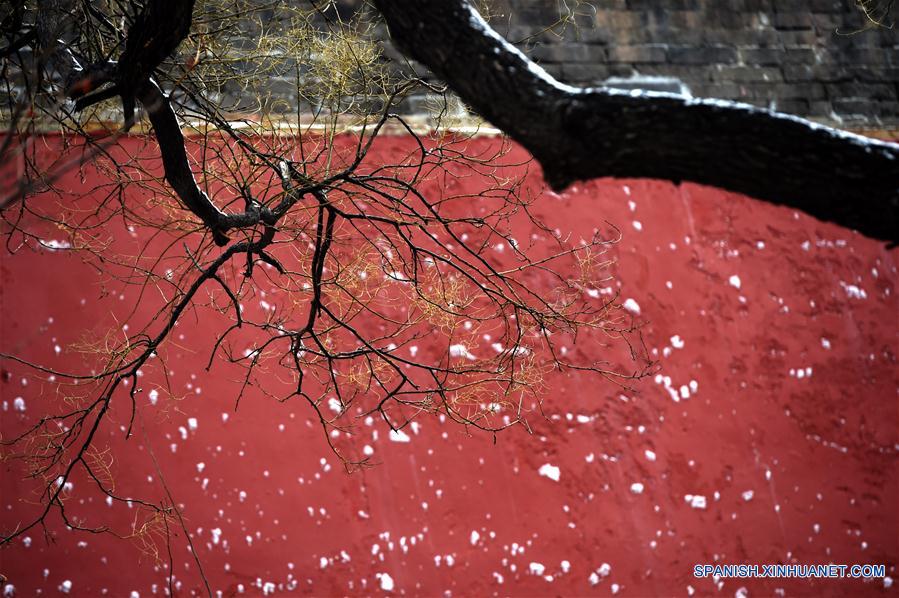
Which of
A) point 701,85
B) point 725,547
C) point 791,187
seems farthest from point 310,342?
point 791,187

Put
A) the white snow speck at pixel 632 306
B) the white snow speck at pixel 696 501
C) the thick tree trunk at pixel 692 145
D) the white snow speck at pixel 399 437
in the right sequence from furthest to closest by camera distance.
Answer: the white snow speck at pixel 632 306 → the white snow speck at pixel 696 501 → the white snow speck at pixel 399 437 → the thick tree trunk at pixel 692 145

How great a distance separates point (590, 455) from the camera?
15.7 ft

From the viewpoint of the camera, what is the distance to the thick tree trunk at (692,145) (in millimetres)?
1890

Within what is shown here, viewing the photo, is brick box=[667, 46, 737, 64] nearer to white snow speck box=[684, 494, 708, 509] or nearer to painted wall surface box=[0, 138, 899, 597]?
painted wall surface box=[0, 138, 899, 597]

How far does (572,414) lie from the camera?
15.7 feet

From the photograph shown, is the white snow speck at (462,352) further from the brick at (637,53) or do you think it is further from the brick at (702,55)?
the brick at (702,55)

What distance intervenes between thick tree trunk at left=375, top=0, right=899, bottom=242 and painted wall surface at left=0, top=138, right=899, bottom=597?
2.74 meters

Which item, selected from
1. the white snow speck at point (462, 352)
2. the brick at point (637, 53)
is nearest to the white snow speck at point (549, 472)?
the white snow speck at point (462, 352)

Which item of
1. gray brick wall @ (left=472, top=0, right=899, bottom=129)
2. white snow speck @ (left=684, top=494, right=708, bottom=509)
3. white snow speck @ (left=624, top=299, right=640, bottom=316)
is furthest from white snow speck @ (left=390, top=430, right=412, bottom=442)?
gray brick wall @ (left=472, top=0, right=899, bottom=129)

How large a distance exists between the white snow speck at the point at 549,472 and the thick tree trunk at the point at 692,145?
9.50 feet

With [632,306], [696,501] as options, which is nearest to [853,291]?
[632,306]

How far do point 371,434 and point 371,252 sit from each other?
2.78 feet

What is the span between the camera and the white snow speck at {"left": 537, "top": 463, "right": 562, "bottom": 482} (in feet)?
15.4

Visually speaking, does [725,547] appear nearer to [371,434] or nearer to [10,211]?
[371,434]
